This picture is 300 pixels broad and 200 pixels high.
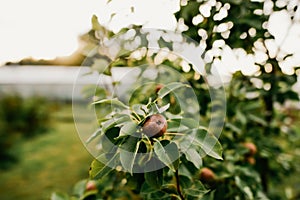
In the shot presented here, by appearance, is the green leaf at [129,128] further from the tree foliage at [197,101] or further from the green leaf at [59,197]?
the green leaf at [59,197]

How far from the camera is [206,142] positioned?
77 cm

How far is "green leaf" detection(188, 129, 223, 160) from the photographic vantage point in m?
0.76

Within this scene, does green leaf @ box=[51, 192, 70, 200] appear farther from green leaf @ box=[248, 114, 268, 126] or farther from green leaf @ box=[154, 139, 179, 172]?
green leaf @ box=[248, 114, 268, 126]

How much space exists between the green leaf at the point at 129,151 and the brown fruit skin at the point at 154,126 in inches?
1.0

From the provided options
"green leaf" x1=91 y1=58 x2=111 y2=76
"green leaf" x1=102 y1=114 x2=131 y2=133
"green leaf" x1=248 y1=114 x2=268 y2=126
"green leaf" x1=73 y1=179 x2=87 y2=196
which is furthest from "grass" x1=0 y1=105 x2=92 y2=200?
"green leaf" x1=102 y1=114 x2=131 y2=133

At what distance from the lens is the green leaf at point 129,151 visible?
70cm

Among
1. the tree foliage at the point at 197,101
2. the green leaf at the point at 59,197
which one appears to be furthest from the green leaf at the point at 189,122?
the green leaf at the point at 59,197

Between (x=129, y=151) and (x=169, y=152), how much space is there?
7 centimetres

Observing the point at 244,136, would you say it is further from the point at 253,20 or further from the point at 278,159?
the point at 253,20

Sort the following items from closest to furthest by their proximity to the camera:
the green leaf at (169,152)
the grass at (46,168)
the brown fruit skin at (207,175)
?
the green leaf at (169,152), the brown fruit skin at (207,175), the grass at (46,168)

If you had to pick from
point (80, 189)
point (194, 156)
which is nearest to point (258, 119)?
point (80, 189)

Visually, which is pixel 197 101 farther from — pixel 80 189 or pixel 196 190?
pixel 80 189

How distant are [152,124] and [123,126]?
0.05 m

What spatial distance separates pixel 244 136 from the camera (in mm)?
1446
